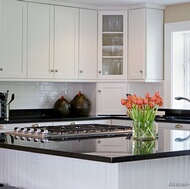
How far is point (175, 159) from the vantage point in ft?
10.6

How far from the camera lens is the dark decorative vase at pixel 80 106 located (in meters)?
6.71

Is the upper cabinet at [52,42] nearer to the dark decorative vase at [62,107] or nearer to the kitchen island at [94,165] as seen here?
the dark decorative vase at [62,107]

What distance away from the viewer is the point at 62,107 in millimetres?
6547

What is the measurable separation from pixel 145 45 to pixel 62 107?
1.41 meters

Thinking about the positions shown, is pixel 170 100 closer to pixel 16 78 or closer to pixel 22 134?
pixel 16 78

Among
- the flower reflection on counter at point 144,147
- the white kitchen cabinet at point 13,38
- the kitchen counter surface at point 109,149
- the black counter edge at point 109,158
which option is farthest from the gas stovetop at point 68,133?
the white kitchen cabinet at point 13,38

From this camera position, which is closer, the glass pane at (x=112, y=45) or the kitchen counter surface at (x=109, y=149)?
the kitchen counter surface at (x=109, y=149)

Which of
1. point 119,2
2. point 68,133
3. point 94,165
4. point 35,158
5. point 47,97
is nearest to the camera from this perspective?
point 94,165

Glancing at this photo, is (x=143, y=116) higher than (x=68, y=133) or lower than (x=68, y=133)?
higher

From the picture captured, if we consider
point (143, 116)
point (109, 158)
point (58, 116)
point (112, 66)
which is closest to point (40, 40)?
point (58, 116)

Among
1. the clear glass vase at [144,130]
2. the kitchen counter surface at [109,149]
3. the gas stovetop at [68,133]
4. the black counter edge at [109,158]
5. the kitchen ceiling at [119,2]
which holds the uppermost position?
the kitchen ceiling at [119,2]

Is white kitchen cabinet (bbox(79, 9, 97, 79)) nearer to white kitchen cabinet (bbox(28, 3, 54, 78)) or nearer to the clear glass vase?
white kitchen cabinet (bbox(28, 3, 54, 78))

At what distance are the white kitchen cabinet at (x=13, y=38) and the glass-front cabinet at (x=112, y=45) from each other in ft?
3.98

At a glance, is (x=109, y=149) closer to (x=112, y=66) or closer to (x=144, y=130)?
(x=144, y=130)
